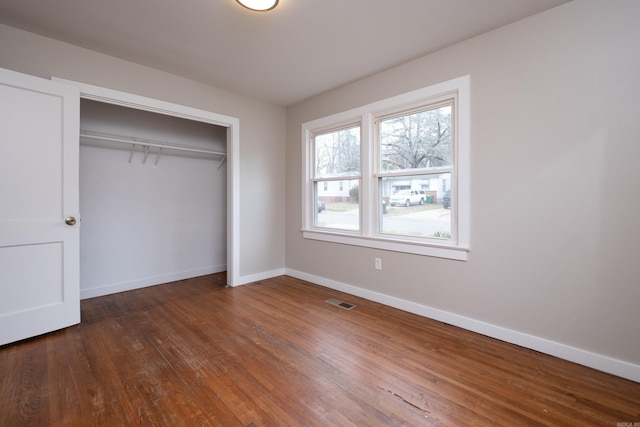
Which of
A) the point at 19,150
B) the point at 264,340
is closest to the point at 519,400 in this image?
the point at 264,340

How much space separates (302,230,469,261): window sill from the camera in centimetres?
266

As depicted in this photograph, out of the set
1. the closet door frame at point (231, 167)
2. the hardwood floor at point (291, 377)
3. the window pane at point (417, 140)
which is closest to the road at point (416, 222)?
the window pane at point (417, 140)

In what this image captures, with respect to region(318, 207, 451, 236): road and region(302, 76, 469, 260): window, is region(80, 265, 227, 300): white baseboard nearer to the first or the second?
region(302, 76, 469, 260): window

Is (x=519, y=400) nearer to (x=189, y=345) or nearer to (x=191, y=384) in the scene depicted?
(x=191, y=384)

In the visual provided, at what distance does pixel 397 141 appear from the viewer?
125 inches

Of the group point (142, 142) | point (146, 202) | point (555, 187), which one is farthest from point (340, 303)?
point (142, 142)

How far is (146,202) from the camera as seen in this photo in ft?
12.9

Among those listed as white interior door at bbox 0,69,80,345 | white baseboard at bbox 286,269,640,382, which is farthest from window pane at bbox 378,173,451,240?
white interior door at bbox 0,69,80,345

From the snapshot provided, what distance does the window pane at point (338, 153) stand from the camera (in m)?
3.65

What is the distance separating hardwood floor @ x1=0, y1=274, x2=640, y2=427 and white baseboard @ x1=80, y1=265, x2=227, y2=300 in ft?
2.37

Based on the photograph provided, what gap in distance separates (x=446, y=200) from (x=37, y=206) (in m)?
3.71

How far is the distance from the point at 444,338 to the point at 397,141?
2052 mm

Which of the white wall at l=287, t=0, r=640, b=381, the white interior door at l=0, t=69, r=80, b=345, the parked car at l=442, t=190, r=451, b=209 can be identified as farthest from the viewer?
the parked car at l=442, t=190, r=451, b=209

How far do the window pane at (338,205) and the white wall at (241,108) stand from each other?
28.2 inches
